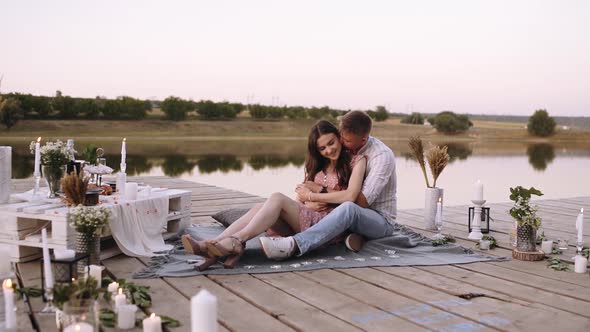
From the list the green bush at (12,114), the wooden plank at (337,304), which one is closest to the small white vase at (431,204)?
the wooden plank at (337,304)

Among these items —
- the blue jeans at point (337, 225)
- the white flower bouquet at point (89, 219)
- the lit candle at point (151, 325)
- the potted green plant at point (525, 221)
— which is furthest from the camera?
the potted green plant at point (525, 221)

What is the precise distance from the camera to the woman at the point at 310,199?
3383 millimetres

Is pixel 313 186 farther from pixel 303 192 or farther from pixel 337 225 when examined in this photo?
pixel 337 225

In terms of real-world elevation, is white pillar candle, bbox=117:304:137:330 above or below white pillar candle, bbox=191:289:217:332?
below

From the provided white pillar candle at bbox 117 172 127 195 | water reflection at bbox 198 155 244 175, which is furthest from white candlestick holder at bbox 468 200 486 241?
water reflection at bbox 198 155 244 175

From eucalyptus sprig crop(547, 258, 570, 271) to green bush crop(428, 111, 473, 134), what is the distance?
32046 mm

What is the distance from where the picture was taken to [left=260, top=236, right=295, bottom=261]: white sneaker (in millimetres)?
3420

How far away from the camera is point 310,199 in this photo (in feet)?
12.5

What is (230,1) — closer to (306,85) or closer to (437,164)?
(306,85)

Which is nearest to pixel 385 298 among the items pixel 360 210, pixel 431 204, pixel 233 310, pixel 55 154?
pixel 233 310

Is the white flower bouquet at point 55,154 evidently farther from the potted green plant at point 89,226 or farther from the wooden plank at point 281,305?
the wooden plank at point 281,305

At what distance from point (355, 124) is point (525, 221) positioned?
4.09ft

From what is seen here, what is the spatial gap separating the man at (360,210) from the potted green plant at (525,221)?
807 millimetres

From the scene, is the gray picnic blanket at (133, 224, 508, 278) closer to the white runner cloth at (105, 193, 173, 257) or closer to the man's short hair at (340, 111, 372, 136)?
the white runner cloth at (105, 193, 173, 257)
